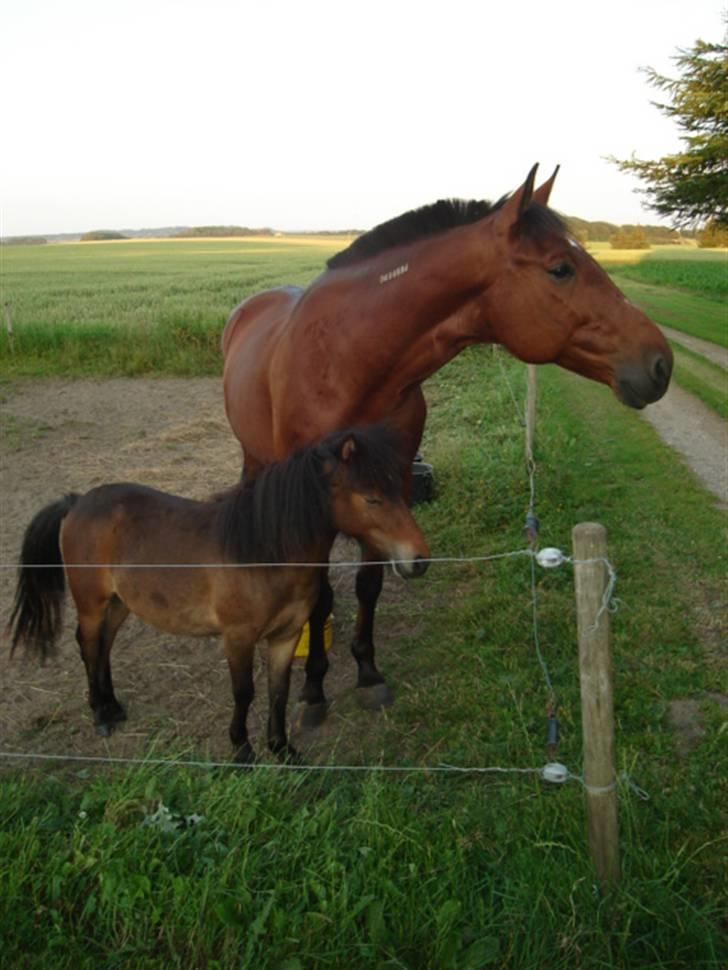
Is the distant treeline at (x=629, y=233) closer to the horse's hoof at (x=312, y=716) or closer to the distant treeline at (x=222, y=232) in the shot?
the distant treeline at (x=222, y=232)

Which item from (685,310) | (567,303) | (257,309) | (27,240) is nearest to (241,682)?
(567,303)

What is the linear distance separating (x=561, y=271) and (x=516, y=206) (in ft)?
1.07

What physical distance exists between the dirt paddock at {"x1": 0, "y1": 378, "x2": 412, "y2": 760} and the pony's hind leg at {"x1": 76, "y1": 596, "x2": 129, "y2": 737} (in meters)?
0.08

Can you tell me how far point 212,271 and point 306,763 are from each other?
34.7 m

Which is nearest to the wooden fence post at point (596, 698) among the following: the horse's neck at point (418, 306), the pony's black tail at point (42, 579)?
the horse's neck at point (418, 306)

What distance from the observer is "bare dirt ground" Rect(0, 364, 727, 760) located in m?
4.27

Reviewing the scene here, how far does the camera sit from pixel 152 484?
356 inches

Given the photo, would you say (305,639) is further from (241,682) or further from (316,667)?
(241,682)

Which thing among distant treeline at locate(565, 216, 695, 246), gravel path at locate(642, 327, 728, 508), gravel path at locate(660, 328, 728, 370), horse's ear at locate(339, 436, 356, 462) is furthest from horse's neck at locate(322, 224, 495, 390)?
distant treeline at locate(565, 216, 695, 246)

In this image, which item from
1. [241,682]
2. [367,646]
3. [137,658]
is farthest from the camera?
[137,658]

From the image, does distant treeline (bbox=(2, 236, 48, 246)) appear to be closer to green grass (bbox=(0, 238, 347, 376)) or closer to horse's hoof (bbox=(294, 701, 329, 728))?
green grass (bbox=(0, 238, 347, 376))

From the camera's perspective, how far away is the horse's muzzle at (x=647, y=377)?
3453mm

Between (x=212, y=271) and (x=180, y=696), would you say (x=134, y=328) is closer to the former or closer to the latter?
(x=180, y=696)

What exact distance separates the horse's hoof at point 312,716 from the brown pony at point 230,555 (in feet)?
1.59
